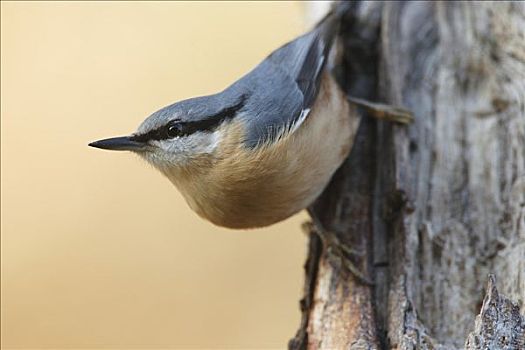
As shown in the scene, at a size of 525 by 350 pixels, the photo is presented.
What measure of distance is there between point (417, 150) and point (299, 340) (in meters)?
0.90

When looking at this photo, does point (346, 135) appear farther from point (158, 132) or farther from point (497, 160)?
point (158, 132)

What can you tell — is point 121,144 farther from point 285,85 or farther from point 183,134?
point 285,85

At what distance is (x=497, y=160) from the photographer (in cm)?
267

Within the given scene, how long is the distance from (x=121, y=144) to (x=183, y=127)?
0.20m

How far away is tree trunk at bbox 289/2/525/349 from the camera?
229cm

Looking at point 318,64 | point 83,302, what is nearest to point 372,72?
point 318,64

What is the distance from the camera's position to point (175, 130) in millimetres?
2402

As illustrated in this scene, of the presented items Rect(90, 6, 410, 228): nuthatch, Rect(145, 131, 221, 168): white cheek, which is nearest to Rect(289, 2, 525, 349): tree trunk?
Rect(90, 6, 410, 228): nuthatch

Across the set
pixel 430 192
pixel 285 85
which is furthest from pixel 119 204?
pixel 430 192

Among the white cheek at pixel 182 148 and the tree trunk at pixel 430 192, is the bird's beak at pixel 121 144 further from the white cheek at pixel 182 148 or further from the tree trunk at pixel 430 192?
the tree trunk at pixel 430 192

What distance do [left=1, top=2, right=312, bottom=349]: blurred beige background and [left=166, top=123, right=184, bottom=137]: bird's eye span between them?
140 cm

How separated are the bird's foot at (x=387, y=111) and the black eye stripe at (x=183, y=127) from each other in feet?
2.24

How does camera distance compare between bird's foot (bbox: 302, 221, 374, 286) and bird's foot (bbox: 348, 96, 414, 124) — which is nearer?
bird's foot (bbox: 302, 221, 374, 286)

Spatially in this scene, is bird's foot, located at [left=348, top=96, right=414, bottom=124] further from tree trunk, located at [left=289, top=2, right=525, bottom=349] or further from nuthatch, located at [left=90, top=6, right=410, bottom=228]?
nuthatch, located at [left=90, top=6, right=410, bottom=228]
